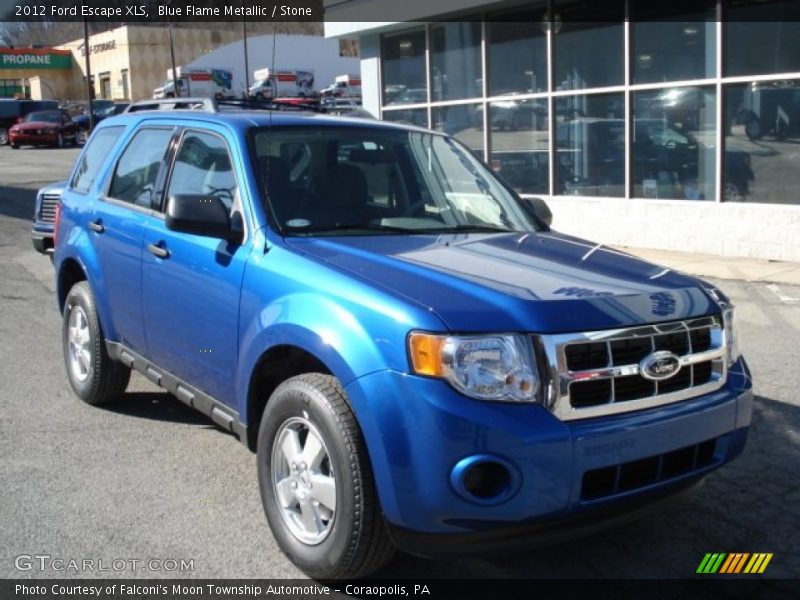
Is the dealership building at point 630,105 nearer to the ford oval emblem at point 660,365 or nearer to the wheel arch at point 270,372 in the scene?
the ford oval emblem at point 660,365

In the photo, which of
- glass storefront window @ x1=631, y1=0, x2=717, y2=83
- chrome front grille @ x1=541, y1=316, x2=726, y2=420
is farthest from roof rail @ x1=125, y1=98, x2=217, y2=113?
glass storefront window @ x1=631, y1=0, x2=717, y2=83

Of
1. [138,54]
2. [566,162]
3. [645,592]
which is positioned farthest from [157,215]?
[138,54]

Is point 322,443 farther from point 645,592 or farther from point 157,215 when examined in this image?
point 157,215

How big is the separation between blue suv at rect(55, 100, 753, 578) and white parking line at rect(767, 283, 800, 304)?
16.4 feet

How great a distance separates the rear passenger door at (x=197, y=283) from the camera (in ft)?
13.3

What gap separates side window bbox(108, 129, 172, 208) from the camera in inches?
200

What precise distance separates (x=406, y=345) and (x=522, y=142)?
1209 cm

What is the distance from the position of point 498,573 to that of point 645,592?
0.58m

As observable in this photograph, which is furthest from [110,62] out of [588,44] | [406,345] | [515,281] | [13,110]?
[406,345]


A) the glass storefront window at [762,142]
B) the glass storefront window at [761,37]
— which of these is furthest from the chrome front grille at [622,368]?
the glass storefront window at [761,37]

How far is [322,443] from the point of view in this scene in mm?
3381

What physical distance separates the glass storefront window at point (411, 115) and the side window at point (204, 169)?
38.9 ft

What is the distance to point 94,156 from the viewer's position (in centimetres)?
611

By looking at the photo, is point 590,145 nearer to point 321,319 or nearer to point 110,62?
point 321,319
